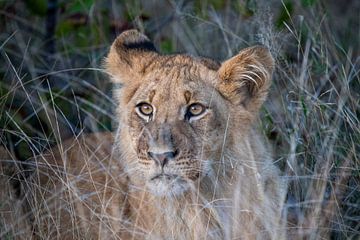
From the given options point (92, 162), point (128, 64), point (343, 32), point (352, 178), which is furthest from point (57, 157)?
point (343, 32)

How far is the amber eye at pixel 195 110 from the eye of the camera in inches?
199

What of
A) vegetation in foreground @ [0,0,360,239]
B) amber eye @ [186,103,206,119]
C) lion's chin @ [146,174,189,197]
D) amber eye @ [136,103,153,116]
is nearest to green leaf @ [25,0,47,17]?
vegetation in foreground @ [0,0,360,239]

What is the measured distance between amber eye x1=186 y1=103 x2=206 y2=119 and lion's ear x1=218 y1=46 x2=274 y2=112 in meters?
0.24

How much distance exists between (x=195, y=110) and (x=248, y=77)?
0.42 metres

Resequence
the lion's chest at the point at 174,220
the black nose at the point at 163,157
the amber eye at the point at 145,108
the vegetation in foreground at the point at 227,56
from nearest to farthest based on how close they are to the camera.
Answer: the black nose at the point at 163,157
the lion's chest at the point at 174,220
the amber eye at the point at 145,108
the vegetation in foreground at the point at 227,56

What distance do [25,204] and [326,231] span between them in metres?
1.73

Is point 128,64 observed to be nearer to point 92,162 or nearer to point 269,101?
point 92,162

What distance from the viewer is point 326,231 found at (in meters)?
5.04

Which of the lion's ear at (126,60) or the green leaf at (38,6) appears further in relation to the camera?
the green leaf at (38,6)

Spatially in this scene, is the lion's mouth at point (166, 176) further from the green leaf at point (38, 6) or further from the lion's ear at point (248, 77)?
the green leaf at point (38, 6)

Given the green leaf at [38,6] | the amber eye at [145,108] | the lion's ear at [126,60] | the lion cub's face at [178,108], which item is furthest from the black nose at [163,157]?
the green leaf at [38,6]

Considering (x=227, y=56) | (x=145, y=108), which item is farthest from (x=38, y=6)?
(x=145, y=108)

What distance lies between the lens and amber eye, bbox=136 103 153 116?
5.14m

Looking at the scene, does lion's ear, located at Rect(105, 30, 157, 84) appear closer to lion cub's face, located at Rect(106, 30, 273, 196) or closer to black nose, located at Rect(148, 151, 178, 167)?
lion cub's face, located at Rect(106, 30, 273, 196)
